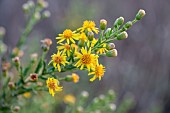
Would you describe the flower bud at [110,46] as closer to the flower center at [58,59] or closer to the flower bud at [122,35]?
the flower bud at [122,35]

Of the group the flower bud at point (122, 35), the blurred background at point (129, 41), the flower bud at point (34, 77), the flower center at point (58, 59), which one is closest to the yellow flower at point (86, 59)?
the flower center at point (58, 59)

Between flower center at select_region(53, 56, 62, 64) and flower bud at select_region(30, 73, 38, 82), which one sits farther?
flower bud at select_region(30, 73, 38, 82)

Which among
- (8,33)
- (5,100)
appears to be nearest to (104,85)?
(8,33)

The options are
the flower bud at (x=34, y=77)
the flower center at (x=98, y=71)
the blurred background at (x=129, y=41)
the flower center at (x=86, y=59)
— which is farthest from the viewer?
the blurred background at (x=129, y=41)

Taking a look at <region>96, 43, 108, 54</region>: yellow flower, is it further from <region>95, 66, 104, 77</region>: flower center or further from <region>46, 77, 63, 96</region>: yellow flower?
<region>46, 77, 63, 96</region>: yellow flower

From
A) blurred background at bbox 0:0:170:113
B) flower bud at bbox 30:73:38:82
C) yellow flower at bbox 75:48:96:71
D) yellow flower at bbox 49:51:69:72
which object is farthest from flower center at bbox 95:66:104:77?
blurred background at bbox 0:0:170:113

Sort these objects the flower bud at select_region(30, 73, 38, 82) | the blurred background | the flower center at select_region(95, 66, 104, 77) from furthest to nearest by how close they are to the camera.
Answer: the blurred background → the flower bud at select_region(30, 73, 38, 82) → the flower center at select_region(95, 66, 104, 77)

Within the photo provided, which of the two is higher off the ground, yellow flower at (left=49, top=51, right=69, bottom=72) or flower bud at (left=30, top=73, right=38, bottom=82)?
yellow flower at (left=49, top=51, right=69, bottom=72)

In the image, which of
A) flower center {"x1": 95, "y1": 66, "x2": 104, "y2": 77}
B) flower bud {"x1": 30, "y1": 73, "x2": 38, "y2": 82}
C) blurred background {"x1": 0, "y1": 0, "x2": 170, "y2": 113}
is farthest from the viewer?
blurred background {"x1": 0, "y1": 0, "x2": 170, "y2": 113}

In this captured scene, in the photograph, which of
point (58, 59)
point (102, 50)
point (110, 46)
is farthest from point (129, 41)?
point (58, 59)

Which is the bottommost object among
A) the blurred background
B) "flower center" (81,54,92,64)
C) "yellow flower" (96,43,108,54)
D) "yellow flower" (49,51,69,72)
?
"flower center" (81,54,92,64)
